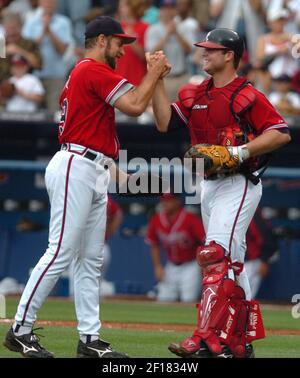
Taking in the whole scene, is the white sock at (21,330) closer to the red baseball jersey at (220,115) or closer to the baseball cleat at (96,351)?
the baseball cleat at (96,351)

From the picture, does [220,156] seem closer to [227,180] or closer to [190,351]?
[227,180]

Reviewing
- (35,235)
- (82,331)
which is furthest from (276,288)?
(82,331)

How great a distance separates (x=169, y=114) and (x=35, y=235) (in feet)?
21.8

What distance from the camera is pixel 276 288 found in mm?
12820

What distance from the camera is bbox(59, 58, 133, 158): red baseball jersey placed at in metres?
6.31

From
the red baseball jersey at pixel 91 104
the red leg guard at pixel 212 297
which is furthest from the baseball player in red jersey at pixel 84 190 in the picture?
the red leg guard at pixel 212 297

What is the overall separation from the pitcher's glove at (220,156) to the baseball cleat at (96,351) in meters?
1.29

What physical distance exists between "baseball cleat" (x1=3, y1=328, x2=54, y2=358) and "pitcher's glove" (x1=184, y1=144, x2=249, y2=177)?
1.53 m

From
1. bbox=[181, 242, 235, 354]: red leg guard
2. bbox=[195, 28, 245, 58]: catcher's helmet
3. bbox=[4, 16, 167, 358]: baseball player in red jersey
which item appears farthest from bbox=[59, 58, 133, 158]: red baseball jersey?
bbox=[181, 242, 235, 354]: red leg guard

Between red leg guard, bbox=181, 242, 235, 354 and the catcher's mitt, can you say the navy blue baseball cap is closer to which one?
the catcher's mitt

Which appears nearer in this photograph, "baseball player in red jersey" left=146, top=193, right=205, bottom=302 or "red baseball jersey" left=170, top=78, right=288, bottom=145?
"red baseball jersey" left=170, top=78, right=288, bottom=145

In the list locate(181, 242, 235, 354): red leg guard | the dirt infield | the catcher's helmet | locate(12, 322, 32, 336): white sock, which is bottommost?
the dirt infield

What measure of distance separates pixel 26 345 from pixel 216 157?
166 centimetres
